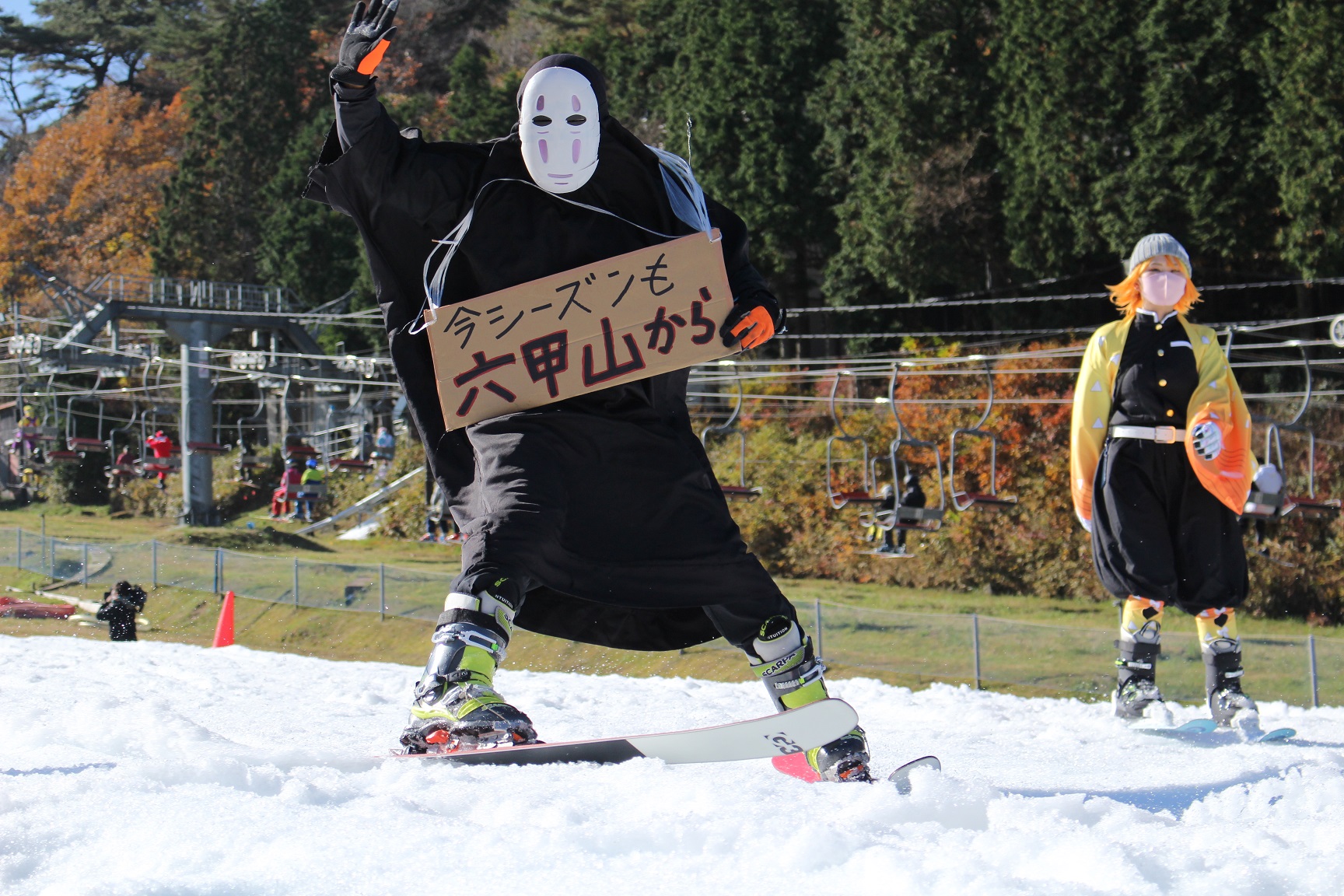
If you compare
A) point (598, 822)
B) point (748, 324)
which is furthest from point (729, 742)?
point (748, 324)

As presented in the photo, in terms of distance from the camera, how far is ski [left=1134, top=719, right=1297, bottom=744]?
3.85m

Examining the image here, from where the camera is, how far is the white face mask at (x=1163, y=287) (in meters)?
4.63

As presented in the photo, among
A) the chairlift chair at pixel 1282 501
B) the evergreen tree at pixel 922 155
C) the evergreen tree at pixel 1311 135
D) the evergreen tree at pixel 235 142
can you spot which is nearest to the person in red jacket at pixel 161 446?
the evergreen tree at pixel 922 155

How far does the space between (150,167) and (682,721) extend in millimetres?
37587

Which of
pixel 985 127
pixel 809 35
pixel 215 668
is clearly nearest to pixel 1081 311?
pixel 985 127

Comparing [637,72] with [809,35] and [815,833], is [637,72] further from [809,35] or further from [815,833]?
[815,833]

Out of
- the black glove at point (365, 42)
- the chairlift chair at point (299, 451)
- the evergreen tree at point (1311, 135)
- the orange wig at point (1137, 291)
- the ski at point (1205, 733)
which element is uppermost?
the evergreen tree at point (1311, 135)

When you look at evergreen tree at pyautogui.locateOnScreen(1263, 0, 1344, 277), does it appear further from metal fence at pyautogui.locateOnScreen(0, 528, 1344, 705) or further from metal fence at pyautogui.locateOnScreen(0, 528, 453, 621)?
metal fence at pyautogui.locateOnScreen(0, 528, 453, 621)

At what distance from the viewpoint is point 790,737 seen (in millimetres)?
2670

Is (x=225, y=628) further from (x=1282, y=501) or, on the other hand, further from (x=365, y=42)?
(x=1282, y=501)

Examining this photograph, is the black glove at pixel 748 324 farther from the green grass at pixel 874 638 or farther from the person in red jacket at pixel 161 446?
the person in red jacket at pixel 161 446

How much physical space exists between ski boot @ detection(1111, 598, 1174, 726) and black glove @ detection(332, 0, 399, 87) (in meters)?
3.07

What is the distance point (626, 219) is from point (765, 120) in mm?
20490

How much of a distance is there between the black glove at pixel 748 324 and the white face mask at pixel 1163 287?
2.29 metres
